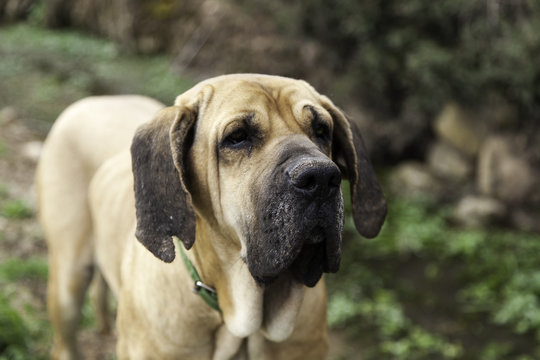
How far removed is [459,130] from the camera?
279 inches

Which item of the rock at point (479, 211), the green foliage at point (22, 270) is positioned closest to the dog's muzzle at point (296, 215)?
the green foliage at point (22, 270)

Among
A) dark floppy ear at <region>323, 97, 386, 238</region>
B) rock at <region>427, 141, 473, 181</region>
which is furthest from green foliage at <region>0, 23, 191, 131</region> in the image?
dark floppy ear at <region>323, 97, 386, 238</region>

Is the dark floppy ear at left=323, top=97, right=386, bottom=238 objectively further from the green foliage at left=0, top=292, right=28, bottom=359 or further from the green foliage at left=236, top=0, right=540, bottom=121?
the green foliage at left=236, top=0, right=540, bottom=121

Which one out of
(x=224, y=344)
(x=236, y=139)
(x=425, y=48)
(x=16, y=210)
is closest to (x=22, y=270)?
(x=16, y=210)

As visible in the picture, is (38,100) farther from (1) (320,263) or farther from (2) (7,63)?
(1) (320,263)

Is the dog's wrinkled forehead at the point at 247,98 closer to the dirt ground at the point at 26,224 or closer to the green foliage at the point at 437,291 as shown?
the dirt ground at the point at 26,224

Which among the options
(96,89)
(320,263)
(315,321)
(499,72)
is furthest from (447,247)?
(96,89)

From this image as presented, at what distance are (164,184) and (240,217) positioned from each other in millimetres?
343

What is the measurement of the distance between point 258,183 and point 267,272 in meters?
0.33

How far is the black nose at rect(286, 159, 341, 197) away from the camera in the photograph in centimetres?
217

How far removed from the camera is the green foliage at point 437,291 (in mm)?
4945

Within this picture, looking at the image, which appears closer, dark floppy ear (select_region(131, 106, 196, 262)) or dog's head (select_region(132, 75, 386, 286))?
dog's head (select_region(132, 75, 386, 286))

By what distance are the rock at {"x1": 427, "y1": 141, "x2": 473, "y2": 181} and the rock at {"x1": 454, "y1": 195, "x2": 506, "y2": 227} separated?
18.9 inches

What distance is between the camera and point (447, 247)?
6.25 m
